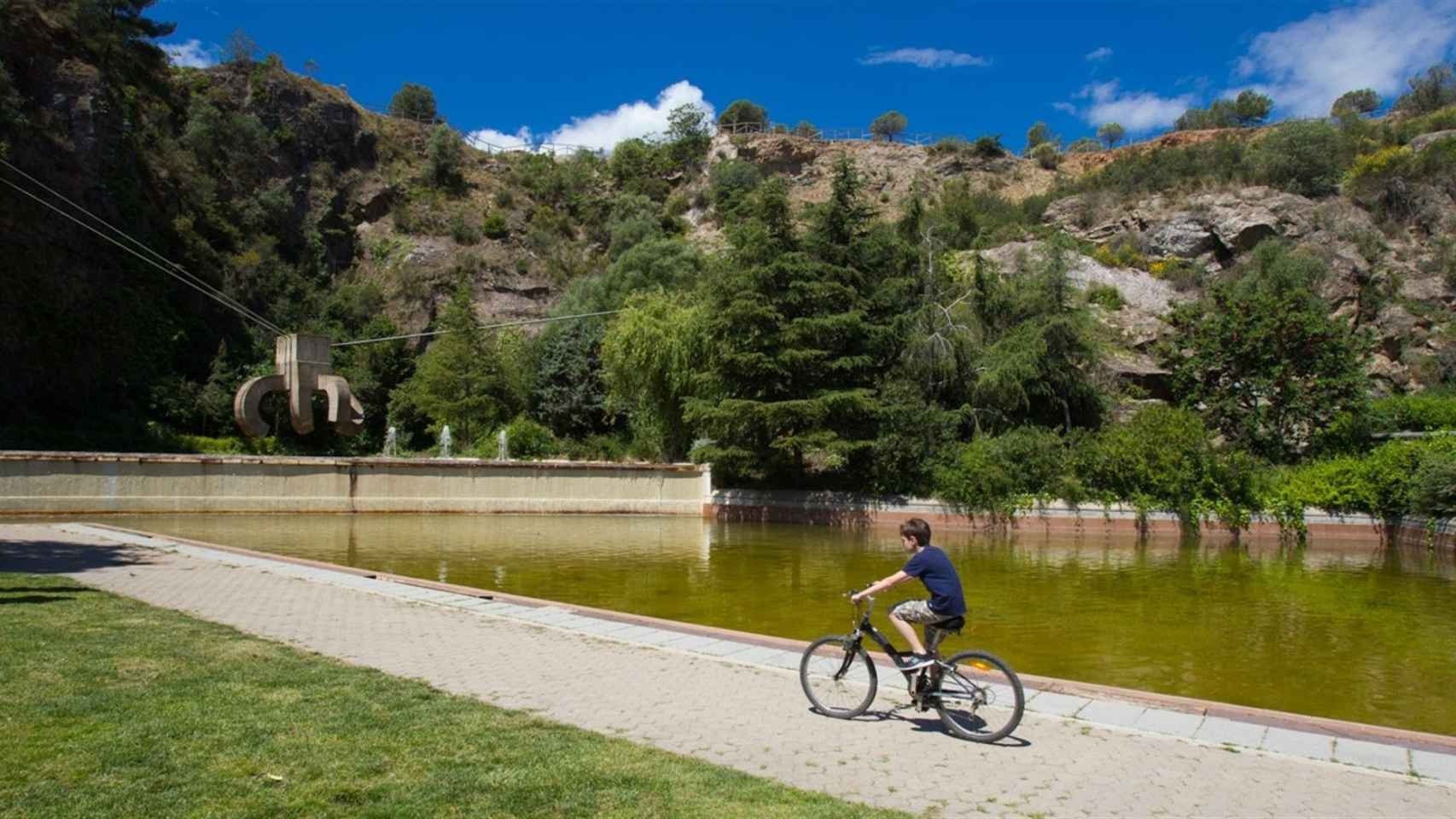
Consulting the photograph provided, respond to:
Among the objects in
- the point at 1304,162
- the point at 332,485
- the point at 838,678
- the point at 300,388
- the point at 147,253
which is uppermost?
the point at 1304,162

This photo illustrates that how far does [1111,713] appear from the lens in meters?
7.11

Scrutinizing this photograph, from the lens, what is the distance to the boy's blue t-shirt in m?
6.61

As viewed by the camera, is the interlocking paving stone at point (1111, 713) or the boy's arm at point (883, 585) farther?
the interlocking paving stone at point (1111, 713)

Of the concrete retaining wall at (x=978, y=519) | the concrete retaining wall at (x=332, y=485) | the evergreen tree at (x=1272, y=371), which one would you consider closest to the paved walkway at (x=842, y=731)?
the concrete retaining wall at (x=332, y=485)

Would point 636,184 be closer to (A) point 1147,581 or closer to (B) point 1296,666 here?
(A) point 1147,581

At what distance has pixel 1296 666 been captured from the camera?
33.9 ft

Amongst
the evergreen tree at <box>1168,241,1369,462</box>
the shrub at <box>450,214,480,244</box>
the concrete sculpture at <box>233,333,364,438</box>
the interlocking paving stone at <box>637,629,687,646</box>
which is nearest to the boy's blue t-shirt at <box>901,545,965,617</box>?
the interlocking paving stone at <box>637,629,687,646</box>

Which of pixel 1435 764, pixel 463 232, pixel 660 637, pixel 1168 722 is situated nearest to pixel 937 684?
pixel 1168 722

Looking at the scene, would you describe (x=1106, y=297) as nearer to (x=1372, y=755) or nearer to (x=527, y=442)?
(x=527, y=442)

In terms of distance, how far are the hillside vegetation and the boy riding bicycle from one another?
72.8 ft

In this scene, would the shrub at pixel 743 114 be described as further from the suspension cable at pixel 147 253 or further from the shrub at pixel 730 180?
the suspension cable at pixel 147 253

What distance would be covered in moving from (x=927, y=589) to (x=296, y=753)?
432 centimetres

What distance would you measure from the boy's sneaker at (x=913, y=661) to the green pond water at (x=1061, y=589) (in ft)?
3.84

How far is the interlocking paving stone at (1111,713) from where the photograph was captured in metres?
6.89
